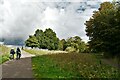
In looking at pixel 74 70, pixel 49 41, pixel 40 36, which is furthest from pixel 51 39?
pixel 74 70

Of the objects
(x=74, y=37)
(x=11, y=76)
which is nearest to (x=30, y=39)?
(x=74, y=37)

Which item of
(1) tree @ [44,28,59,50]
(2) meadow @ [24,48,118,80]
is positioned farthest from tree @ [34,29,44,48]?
(2) meadow @ [24,48,118,80]

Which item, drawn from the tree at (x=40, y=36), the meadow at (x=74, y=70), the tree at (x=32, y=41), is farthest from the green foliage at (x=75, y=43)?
the meadow at (x=74, y=70)

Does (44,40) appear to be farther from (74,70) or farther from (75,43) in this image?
(74,70)

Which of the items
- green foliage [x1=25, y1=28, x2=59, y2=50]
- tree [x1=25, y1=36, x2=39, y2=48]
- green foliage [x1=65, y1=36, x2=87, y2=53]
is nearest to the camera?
green foliage [x1=65, y1=36, x2=87, y2=53]

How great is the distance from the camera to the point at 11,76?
22.5m

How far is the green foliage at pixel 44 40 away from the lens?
119 meters

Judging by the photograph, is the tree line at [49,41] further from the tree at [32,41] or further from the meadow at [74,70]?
the meadow at [74,70]

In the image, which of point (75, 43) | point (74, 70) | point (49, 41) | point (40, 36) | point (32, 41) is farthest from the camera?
point (40, 36)

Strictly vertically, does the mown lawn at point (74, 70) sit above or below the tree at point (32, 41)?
below

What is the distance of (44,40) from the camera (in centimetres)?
12075

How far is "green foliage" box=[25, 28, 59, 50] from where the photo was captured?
119000mm

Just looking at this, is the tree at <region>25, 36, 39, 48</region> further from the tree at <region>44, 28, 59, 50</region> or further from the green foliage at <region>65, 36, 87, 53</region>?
the green foliage at <region>65, 36, 87, 53</region>

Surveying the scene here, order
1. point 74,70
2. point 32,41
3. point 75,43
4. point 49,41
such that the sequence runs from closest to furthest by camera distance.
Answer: point 74,70 → point 75,43 → point 49,41 → point 32,41
